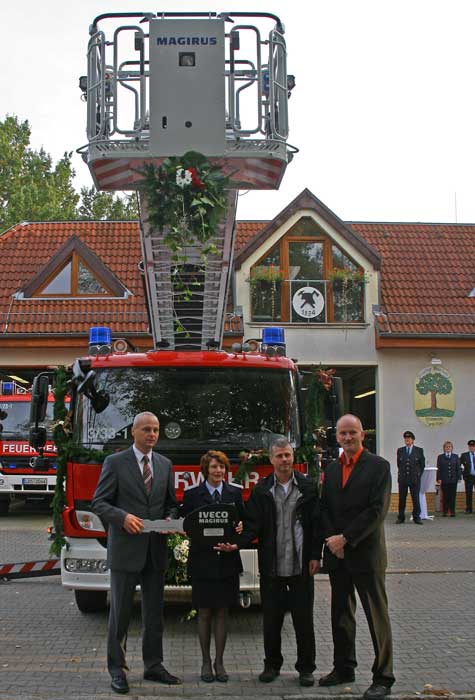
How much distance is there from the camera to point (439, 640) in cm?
820

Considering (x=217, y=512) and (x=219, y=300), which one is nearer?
(x=217, y=512)

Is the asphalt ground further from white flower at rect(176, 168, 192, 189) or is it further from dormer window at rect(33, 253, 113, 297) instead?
dormer window at rect(33, 253, 113, 297)

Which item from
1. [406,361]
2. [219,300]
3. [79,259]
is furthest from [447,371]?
[219,300]

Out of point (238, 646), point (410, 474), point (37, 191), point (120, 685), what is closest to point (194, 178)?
point (238, 646)

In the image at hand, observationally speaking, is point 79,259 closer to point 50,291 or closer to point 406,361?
point 50,291

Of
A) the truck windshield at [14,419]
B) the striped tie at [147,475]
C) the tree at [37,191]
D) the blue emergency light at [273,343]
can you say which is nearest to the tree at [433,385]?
the truck windshield at [14,419]

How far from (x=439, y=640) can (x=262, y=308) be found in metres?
15.6

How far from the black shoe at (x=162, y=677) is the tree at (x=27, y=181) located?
1615 inches

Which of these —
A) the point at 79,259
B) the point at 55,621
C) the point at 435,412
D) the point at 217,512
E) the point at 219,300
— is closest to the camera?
the point at 217,512

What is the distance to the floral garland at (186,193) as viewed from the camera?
26.9ft

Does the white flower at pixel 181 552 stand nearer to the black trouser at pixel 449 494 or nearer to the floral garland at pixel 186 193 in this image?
the floral garland at pixel 186 193

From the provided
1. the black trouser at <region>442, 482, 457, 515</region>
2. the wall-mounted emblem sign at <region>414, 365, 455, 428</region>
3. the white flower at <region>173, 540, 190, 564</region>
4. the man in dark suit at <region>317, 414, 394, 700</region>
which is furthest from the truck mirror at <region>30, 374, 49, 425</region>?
the wall-mounted emblem sign at <region>414, 365, 455, 428</region>

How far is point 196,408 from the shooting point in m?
8.85

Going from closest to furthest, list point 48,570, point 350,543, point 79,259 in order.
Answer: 1. point 350,543
2. point 48,570
3. point 79,259
